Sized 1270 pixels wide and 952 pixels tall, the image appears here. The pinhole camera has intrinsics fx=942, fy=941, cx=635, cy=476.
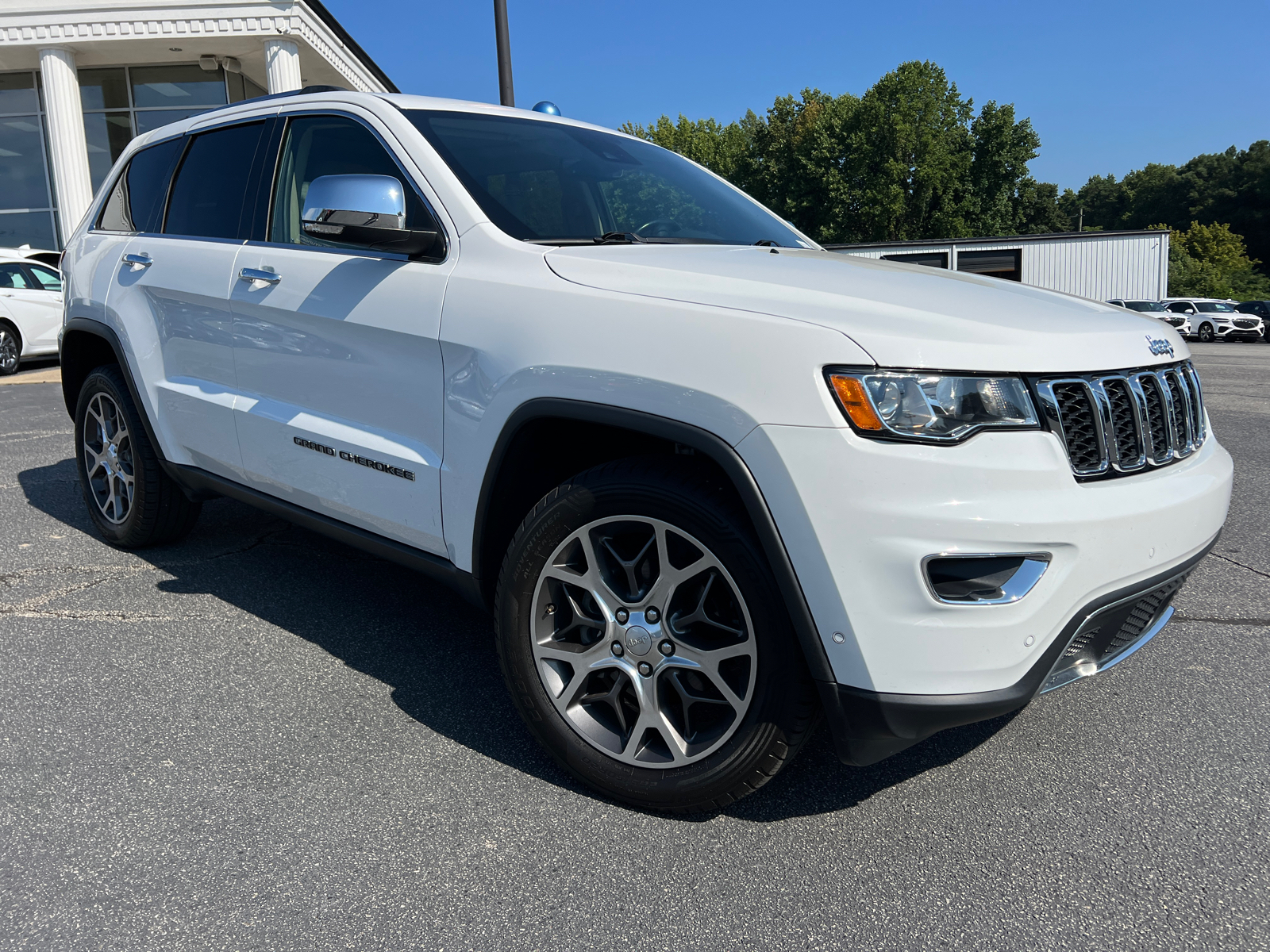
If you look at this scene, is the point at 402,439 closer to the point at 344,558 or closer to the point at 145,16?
the point at 344,558

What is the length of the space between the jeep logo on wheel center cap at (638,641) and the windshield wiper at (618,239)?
112 cm

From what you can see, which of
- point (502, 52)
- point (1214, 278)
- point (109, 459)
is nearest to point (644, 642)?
point (109, 459)

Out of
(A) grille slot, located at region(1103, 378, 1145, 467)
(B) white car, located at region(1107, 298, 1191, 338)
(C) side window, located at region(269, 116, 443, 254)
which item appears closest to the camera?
(A) grille slot, located at region(1103, 378, 1145, 467)

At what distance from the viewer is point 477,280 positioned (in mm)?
2527

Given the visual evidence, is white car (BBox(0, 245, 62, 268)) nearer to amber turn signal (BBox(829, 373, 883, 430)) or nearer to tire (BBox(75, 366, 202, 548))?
tire (BBox(75, 366, 202, 548))

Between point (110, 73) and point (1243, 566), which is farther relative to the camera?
point (110, 73)

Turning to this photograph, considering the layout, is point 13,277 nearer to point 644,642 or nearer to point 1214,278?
point 644,642

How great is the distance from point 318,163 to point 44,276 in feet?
43.2

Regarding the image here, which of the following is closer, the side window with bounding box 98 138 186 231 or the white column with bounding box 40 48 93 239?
the side window with bounding box 98 138 186 231

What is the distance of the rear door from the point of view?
3.45m

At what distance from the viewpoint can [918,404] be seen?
6.19 ft

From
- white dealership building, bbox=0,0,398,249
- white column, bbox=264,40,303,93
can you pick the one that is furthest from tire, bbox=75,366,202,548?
white column, bbox=264,40,303,93

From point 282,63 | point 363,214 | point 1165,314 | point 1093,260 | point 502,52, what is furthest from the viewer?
point 1093,260

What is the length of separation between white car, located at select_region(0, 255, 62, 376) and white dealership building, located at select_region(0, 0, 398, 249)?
21.3 feet
